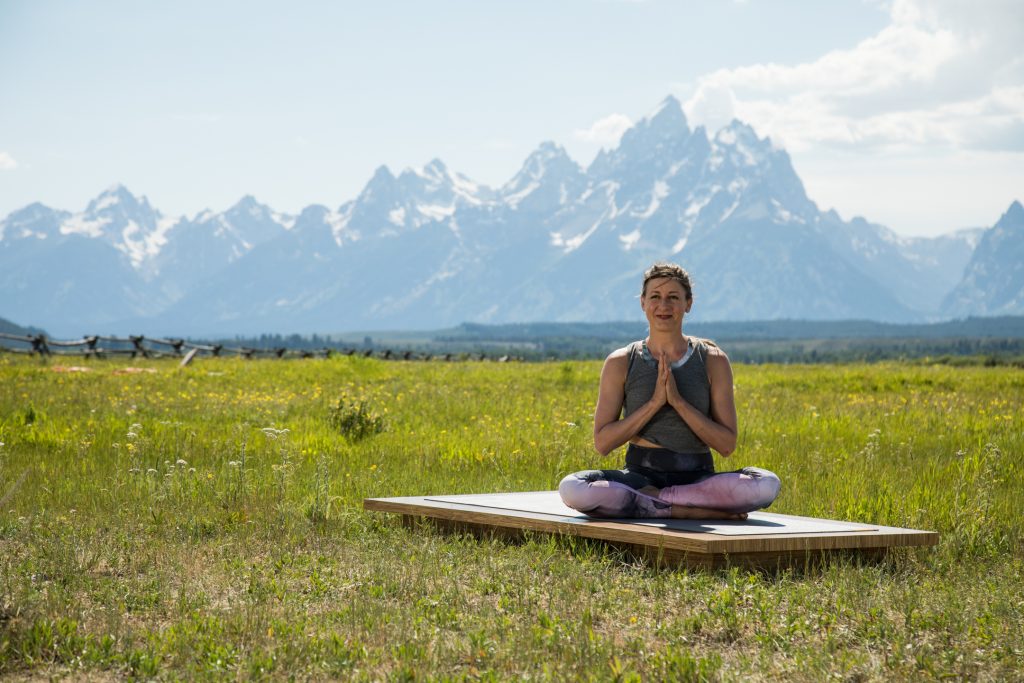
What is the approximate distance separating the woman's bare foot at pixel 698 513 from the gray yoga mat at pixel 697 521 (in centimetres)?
4

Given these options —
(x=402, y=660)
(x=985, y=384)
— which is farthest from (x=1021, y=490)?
(x=985, y=384)

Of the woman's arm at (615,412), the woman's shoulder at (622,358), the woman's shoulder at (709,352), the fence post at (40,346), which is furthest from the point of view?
the fence post at (40,346)

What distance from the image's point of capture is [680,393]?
896 cm

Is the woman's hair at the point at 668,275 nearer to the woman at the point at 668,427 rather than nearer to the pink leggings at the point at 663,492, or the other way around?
the woman at the point at 668,427

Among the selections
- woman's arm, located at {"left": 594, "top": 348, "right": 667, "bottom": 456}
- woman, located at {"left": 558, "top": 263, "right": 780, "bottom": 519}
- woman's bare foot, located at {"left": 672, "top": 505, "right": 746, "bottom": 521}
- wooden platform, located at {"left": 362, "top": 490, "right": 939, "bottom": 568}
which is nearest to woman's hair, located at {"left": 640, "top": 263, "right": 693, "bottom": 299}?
woman, located at {"left": 558, "top": 263, "right": 780, "bottom": 519}

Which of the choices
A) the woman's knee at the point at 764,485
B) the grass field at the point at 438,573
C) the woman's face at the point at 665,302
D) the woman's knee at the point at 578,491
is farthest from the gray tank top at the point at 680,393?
the grass field at the point at 438,573

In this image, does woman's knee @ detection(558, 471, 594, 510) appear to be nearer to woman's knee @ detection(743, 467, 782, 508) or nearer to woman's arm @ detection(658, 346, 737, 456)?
woman's arm @ detection(658, 346, 737, 456)

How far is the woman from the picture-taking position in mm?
8844

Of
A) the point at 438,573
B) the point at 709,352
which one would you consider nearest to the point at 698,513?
the point at 709,352

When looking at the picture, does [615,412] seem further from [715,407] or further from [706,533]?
[706,533]

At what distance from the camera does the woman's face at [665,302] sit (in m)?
8.89

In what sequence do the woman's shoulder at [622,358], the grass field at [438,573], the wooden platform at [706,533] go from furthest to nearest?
1. the woman's shoulder at [622,358]
2. the wooden platform at [706,533]
3. the grass field at [438,573]

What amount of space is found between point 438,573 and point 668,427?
2.25m

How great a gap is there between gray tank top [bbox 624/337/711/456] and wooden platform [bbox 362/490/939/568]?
64cm
